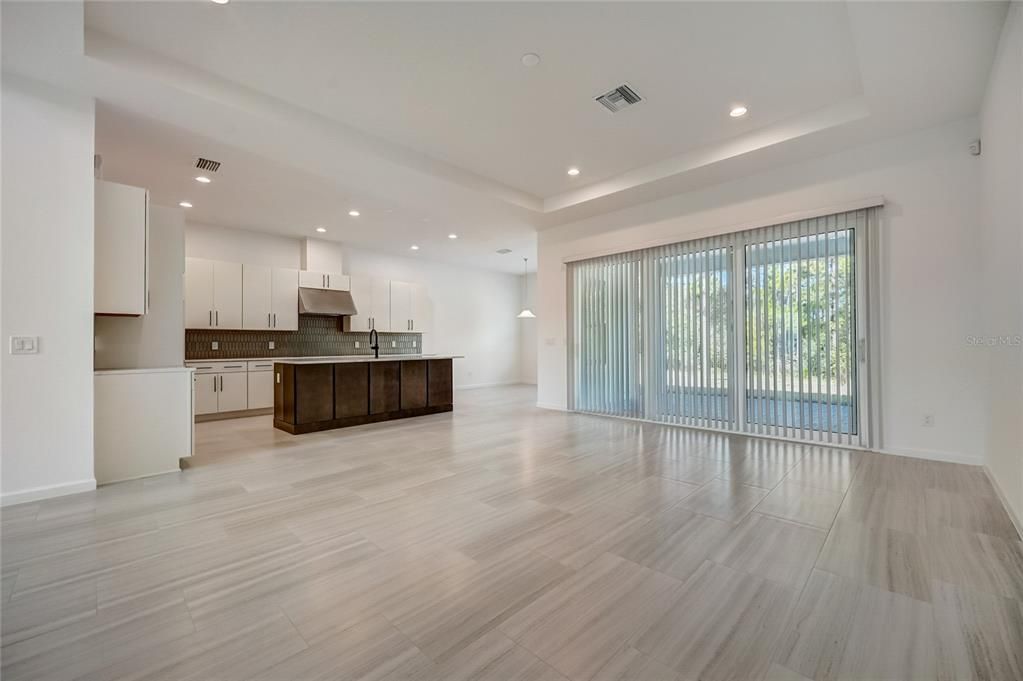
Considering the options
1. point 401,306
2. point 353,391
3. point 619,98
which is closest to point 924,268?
point 619,98

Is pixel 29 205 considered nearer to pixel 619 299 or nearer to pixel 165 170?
pixel 165 170

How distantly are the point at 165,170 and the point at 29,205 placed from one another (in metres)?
2.02

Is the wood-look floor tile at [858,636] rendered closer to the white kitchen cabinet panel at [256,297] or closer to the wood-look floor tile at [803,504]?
the wood-look floor tile at [803,504]

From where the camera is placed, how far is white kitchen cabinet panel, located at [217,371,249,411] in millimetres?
6375

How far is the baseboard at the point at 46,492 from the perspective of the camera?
Result: 113 inches

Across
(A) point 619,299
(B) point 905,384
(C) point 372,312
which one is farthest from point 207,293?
(B) point 905,384

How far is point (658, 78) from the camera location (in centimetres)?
338

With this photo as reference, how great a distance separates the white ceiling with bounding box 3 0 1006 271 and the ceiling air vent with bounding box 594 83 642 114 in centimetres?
9

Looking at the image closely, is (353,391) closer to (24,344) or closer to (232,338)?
(232,338)

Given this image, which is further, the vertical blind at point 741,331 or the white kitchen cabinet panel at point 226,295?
the white kitchen cabinet panel at point 226,295

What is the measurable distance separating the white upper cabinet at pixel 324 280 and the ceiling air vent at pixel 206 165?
2804 mm

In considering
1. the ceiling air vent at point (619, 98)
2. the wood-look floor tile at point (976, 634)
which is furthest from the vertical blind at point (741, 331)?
the wood-look floor tile at point (976, 634)

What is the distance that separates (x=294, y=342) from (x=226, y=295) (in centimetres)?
139

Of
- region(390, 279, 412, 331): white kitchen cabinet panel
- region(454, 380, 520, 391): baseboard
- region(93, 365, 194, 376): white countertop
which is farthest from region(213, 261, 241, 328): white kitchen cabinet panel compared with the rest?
region(454, 380, 520, 391): baseboard
